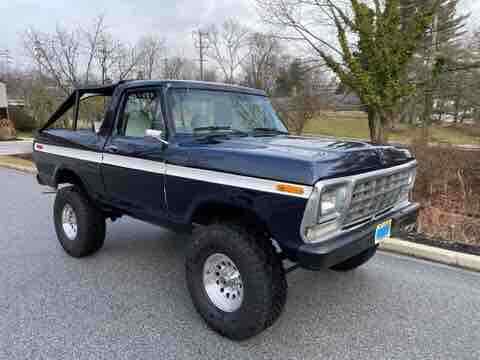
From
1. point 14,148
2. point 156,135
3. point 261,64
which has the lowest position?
point 14,148

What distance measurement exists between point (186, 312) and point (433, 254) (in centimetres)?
294

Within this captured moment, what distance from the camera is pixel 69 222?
4.04 m

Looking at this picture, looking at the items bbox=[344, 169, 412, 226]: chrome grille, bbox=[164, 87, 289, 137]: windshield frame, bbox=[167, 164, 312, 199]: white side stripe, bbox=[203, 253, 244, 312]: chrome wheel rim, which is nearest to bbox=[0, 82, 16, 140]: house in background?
bbox=[164, 87, 289, 137]: windshield frame

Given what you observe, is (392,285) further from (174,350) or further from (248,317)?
(174,350)

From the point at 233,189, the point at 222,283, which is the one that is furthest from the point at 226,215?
the point at 222,283

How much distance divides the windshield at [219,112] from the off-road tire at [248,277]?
0.99m

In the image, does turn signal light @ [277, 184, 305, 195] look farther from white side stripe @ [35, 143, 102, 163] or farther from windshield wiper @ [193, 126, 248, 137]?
white side stripe @ [35, 143, 102, 163]

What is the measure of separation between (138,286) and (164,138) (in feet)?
4.95

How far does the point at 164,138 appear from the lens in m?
2.89

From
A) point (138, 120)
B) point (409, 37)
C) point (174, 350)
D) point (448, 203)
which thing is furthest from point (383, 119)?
point (174, 350)

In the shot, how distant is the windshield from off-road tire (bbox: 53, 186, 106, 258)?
1.64m

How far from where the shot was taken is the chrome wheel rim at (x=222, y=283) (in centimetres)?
261

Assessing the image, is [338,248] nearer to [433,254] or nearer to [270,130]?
[270,130]

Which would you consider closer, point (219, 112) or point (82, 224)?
point (219, 112)
